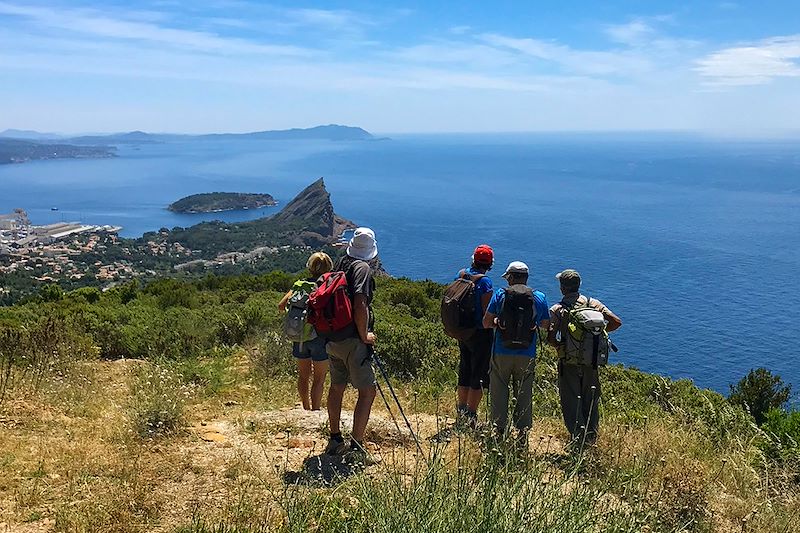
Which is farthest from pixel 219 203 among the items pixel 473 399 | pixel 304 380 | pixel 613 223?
pixel 473 399

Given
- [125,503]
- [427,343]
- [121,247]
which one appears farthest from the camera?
[121,247]

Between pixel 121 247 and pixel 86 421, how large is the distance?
6952cm

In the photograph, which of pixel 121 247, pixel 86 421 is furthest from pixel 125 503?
pixel 121 247

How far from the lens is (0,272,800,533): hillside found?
2.79 meters

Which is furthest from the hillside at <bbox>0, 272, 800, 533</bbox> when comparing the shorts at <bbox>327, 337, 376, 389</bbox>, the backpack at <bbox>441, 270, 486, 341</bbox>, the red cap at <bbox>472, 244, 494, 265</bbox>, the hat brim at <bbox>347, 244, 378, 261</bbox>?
the hat brim at <bbox>347, 244, 378, 261</bbox>

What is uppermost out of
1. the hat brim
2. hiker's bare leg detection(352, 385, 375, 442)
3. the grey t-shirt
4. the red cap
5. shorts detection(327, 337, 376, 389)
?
the hat brim

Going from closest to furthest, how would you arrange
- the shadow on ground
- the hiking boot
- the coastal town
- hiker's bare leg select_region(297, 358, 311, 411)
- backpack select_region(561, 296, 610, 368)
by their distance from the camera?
the shadow on ground < the hiking boot < backpack select_region(561, 296, 610, 368) < hiker's bare leg select_region(297, 358, 311, 411) < the coastal town

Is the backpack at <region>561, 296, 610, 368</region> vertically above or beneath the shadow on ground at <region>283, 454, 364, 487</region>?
above

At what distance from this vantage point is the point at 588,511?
2.63 meters

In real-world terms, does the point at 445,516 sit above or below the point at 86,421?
above

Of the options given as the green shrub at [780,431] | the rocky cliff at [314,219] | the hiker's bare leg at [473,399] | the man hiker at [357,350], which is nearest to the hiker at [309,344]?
the man hiker at [357,350]

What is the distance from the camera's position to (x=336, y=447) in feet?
14.1

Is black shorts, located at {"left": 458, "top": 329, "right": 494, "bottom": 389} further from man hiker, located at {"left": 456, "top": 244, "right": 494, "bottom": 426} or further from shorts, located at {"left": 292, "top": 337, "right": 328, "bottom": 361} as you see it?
shorts, located at {"left": 292, "top": 337, "right": 328, "bottom": 361}

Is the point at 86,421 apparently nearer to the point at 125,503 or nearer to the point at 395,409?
the point at 125,503
